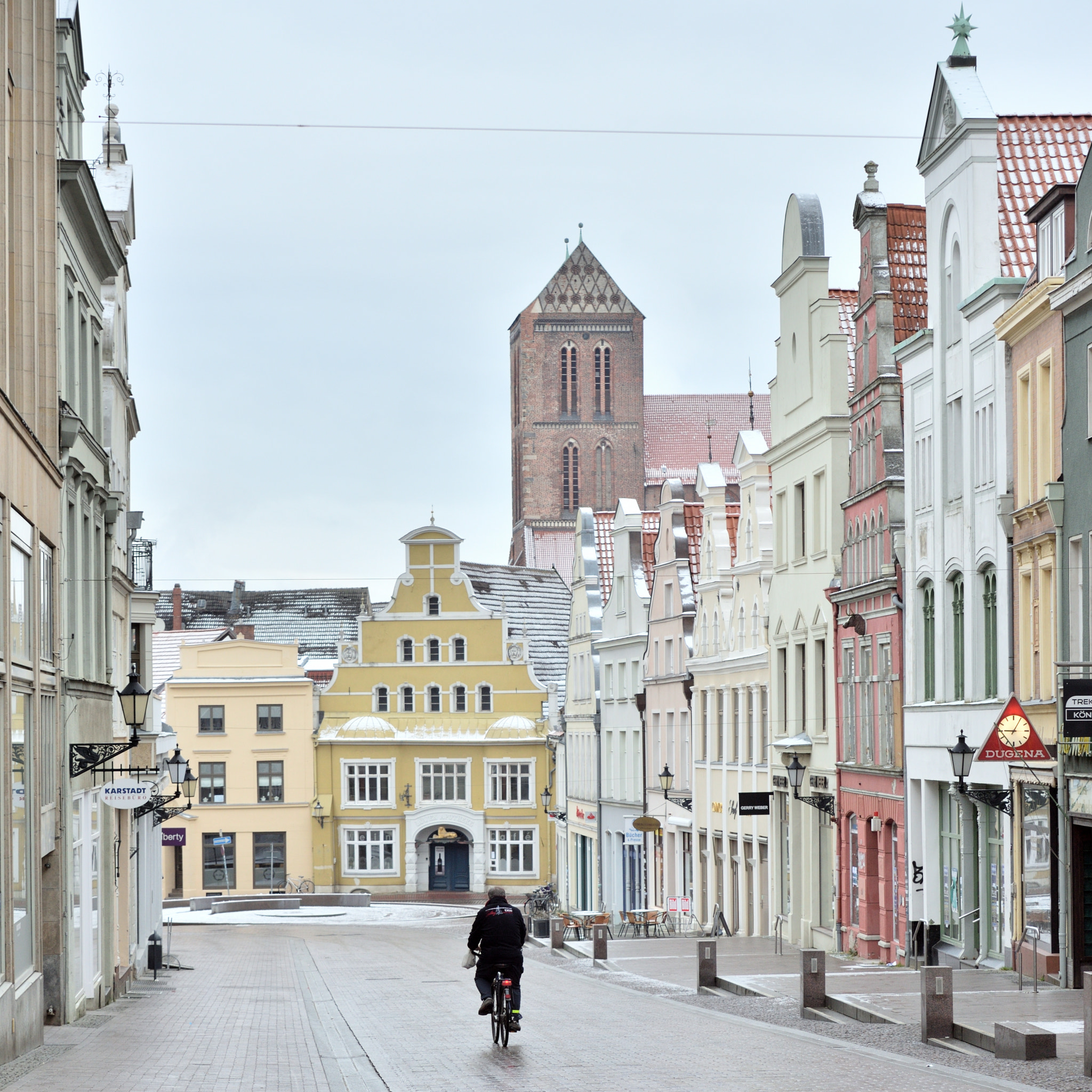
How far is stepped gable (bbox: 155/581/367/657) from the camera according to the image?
269 ft

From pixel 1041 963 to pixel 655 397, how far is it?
112530mm

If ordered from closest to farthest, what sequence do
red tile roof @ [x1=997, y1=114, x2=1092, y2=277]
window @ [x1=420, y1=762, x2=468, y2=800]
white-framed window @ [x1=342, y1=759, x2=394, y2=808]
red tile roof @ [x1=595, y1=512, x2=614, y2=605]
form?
red tile roof @ [x1=997, y1=114, x2=1092, y2=277]
red tile roof @ [x1=595, y1=512, x2=614, y2=605]
white-framed window @ [x1=342, y1=759, x2=394, y2=808]
window @ [x1=420, y1=762, x2=468, y2=800]

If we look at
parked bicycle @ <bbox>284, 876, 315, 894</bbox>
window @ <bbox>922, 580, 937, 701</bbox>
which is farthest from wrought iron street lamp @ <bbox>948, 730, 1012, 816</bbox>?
parked bicycle @ <bbox>284, 876, 315, 894</bbox>

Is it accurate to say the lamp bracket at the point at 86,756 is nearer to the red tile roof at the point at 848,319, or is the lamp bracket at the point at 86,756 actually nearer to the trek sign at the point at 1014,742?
the trek sign at the point at 1014,742

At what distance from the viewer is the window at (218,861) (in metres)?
69.4

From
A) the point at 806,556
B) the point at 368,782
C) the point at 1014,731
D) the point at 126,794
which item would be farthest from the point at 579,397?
the point at 1014,731

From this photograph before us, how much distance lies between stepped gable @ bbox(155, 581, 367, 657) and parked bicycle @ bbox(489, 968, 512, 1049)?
203 feet

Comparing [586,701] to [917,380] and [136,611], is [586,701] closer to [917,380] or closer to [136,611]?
[136,611]

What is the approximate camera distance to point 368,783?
2758 inches

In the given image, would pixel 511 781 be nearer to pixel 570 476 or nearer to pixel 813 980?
pixel 813 980

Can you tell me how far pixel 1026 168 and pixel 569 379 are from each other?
10689 centimetres

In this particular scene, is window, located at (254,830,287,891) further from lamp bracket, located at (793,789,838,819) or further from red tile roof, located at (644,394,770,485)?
red tile roof, located at (644,394,770,485)

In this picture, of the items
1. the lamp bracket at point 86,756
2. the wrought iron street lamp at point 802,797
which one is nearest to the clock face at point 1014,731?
the lamp bracket at point 86,756

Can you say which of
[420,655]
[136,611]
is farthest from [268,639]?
[136,611]
